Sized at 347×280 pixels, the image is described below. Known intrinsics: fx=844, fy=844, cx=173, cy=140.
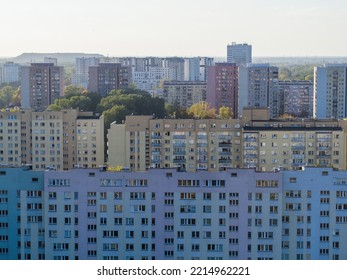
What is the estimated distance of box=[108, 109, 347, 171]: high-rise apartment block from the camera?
1083cm

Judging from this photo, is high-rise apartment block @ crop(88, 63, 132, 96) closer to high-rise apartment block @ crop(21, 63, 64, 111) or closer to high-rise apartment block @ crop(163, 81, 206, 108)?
high-rise apartment block @ crop(163, 81, 206, 108)

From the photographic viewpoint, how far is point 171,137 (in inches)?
439

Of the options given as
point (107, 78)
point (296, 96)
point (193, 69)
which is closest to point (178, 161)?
point (296, 96)

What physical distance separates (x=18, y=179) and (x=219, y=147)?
5113 mm

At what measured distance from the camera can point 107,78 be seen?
71.3ft

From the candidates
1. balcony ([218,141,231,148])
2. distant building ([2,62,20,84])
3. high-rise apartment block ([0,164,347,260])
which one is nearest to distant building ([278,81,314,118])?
balcony ([218,141,231,148])

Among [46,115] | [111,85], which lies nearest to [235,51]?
[111,85]

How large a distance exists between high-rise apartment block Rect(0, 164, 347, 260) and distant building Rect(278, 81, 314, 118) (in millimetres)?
14543

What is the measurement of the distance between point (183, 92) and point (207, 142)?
1120cm

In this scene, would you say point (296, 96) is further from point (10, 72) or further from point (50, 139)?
point (10, 72)

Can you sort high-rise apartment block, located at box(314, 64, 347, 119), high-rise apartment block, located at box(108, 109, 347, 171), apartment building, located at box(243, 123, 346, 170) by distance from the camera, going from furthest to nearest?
1. high-rise apartment block, located at box(314, 64, 347, 119)
2. high-rise apartment block, located at box(108, 109, 347, 171)
3. apartment building, located at box(243, 123, 346, 170)

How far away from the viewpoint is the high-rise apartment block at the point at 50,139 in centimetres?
1180

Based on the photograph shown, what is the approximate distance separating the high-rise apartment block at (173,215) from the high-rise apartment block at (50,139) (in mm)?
5375

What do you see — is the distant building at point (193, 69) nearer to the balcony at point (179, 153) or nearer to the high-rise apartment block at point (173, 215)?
the balcony at point (179, 153)
